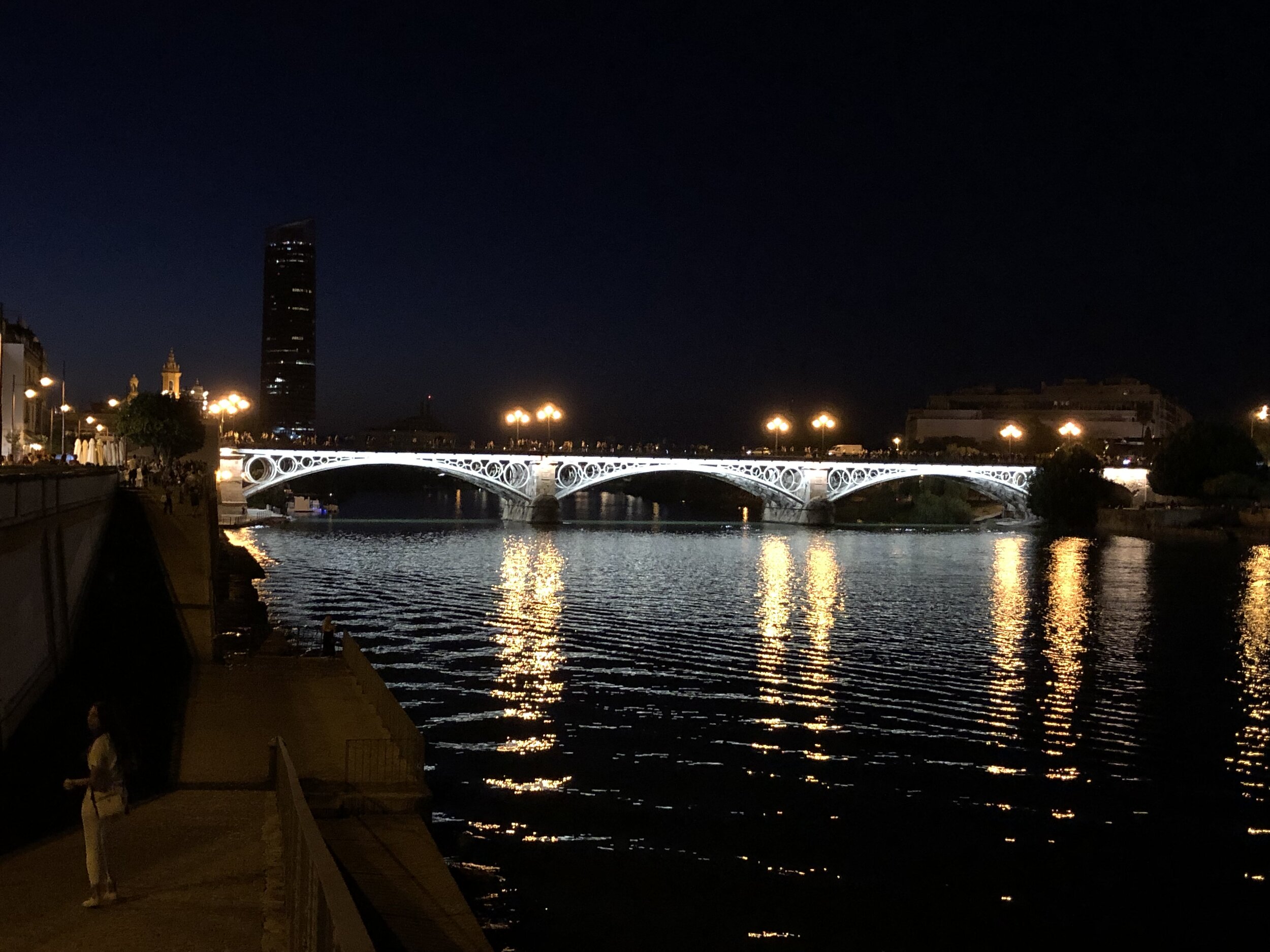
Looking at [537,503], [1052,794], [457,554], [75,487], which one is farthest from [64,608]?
[537,503]

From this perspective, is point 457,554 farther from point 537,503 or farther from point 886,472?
point 886,472

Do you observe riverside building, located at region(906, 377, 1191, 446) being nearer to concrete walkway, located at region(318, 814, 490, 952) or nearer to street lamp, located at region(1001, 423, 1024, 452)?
street lamp, located at region(1001, 423, 1024, 452)

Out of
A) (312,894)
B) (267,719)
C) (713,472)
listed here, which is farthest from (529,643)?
(713,472)

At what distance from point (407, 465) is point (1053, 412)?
113919mm

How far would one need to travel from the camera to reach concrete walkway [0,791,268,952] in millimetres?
9562

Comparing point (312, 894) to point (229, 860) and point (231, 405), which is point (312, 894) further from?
point (231, 405)

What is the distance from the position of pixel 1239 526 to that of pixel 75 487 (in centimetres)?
8202

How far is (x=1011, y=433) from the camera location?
450 ft

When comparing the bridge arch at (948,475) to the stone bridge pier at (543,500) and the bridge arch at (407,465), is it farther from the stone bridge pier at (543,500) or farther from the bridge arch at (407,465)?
the bridge arch at (407,465)

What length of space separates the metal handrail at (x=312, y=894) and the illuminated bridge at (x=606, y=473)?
3476 inches

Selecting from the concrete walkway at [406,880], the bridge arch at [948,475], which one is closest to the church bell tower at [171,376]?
the bridge arch at [948,475]

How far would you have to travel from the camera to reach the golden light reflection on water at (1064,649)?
79.9 ft

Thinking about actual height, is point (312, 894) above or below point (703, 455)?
below

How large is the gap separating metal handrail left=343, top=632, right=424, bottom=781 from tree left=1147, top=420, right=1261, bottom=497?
9053cm
